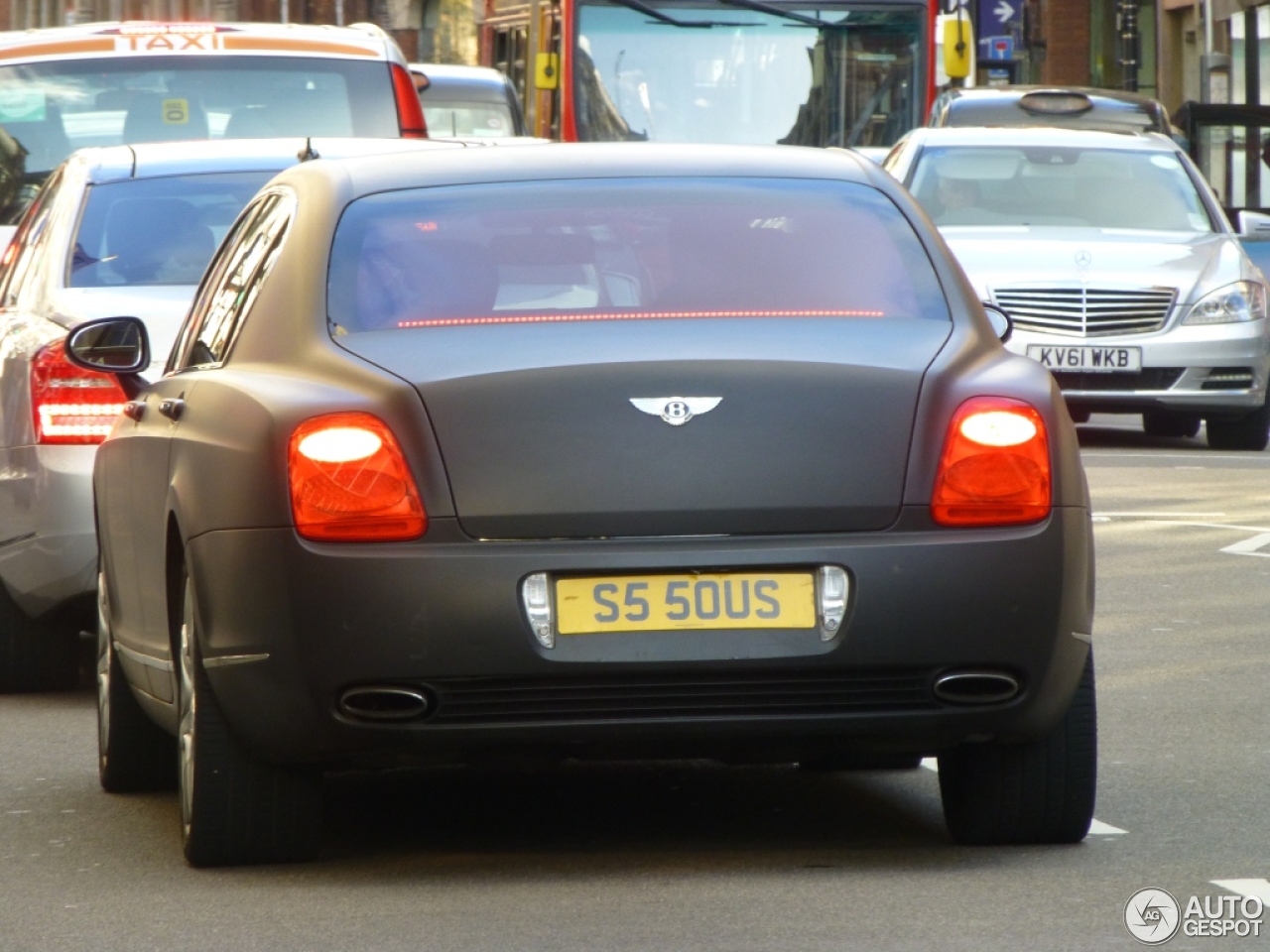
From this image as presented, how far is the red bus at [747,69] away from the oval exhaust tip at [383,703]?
56.9ft

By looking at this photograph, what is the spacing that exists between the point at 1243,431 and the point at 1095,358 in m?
1.33

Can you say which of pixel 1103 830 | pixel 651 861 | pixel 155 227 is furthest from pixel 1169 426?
pixel 651 861

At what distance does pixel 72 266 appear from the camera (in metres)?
9.35

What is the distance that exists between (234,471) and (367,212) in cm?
78

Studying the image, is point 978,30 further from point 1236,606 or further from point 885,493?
point 885,493

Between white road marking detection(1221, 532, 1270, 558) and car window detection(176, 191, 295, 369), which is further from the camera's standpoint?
white road marking detection(1221, 532, 1270, 558)

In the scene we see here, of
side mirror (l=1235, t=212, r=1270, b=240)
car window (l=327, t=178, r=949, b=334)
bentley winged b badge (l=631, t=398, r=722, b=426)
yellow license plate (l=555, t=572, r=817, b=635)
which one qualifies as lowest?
side mirror (l=1235, t=212, r=1270, b=240)

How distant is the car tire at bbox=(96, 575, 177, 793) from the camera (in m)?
7.18

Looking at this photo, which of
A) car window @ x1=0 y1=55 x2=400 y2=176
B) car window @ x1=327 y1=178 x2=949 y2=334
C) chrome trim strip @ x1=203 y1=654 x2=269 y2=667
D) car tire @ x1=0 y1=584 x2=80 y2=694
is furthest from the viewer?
car window @ x1=0 y1=55 x2=400 y2=176

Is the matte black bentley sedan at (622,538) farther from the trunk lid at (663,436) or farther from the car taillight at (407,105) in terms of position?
the car taillight at (407,105)

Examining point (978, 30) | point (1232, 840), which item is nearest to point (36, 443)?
point (1232, 840)

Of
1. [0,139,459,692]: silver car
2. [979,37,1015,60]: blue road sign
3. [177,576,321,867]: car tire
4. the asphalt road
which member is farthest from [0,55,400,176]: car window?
[979,37,1015,60]: blue road sign

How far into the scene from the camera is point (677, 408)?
5.57 m

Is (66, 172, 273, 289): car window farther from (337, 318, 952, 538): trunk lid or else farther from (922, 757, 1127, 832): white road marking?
(922, 757, 1127, 832): white road marking
